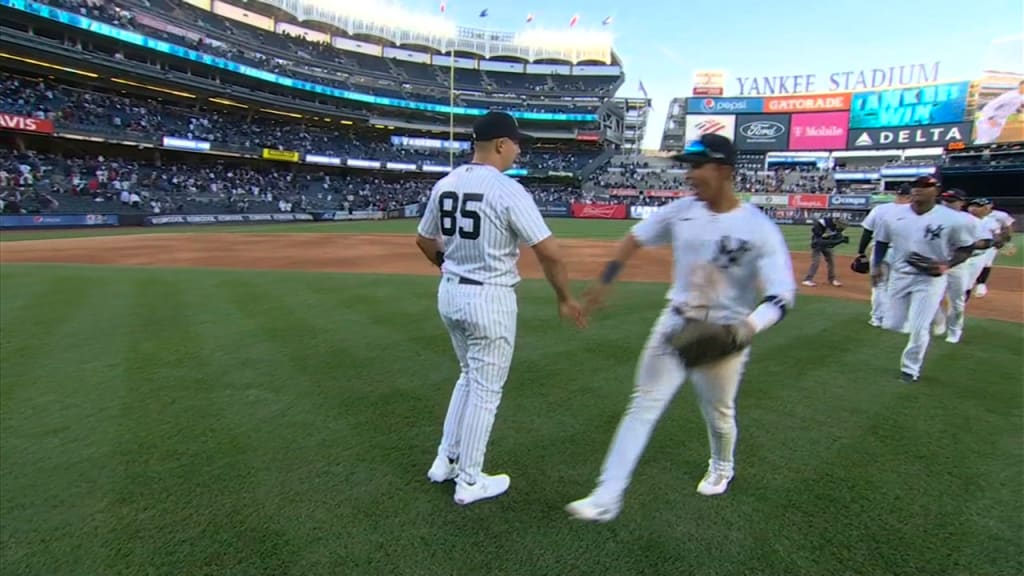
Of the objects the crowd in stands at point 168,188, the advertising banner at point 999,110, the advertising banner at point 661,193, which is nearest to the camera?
the crowd in stands at point 168,188

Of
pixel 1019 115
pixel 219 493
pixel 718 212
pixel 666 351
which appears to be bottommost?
pixel 219 493

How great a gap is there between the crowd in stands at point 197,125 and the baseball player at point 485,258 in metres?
40.2

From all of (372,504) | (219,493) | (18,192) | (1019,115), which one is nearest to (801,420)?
(372,504)

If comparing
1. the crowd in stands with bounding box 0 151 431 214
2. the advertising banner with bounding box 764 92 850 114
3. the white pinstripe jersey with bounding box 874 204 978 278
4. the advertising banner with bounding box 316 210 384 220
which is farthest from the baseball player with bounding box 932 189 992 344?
the advertising banner with bounding box 764 92 850 114

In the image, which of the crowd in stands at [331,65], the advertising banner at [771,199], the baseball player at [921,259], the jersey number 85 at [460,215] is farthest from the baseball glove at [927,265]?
the advertising banner at [771,199]

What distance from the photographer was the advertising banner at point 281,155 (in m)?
45.0

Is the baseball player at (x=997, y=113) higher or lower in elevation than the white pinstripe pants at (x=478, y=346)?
higher

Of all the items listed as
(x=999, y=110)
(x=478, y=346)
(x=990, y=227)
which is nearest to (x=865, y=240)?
(x=990, y=227)

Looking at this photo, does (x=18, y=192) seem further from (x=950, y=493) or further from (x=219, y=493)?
→ (x=950, y=493)

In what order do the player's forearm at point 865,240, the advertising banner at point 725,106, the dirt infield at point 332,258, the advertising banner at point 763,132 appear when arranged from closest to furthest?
the player's forearm at point 865,240 < the dirt infield at point 332,258 < the advertising banner at point 763,132 < the advertising banner at point 725,106

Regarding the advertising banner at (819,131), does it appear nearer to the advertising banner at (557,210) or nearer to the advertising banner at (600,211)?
the advertising banner at (600,211)

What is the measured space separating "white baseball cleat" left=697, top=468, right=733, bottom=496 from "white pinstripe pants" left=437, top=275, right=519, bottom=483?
1.42 metres

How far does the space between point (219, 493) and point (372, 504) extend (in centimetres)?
98

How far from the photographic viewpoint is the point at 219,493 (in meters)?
3.34
